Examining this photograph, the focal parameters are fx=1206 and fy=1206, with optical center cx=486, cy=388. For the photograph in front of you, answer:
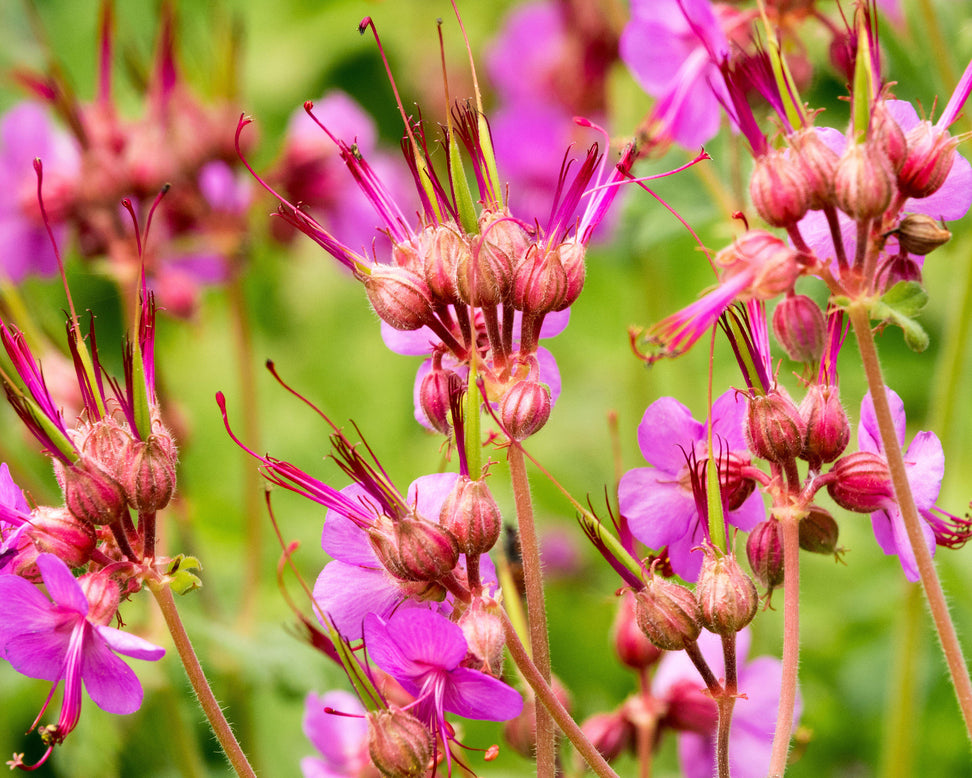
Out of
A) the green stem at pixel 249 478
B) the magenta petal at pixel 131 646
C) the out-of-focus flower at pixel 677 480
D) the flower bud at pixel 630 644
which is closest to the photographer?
the magenta petal at pixel 131 646

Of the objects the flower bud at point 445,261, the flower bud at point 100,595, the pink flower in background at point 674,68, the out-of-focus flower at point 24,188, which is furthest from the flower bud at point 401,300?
the out-of-focus flower at point 24,188

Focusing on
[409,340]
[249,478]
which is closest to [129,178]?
[249,478]

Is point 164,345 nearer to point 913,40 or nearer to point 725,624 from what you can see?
point 913,40

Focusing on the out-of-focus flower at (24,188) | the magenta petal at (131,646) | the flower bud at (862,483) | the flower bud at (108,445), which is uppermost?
the out-of-focus flower at (24,188)

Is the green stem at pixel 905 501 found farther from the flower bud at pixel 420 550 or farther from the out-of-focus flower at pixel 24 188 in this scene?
the out-of-focus flower at pixel 24 188

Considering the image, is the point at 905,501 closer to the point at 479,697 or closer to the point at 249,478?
the point at 479,697

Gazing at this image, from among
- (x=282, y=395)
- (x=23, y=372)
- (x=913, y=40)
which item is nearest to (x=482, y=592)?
(x=23, y=372)

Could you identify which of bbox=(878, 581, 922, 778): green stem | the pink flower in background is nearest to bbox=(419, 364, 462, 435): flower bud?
the pink flower in background
